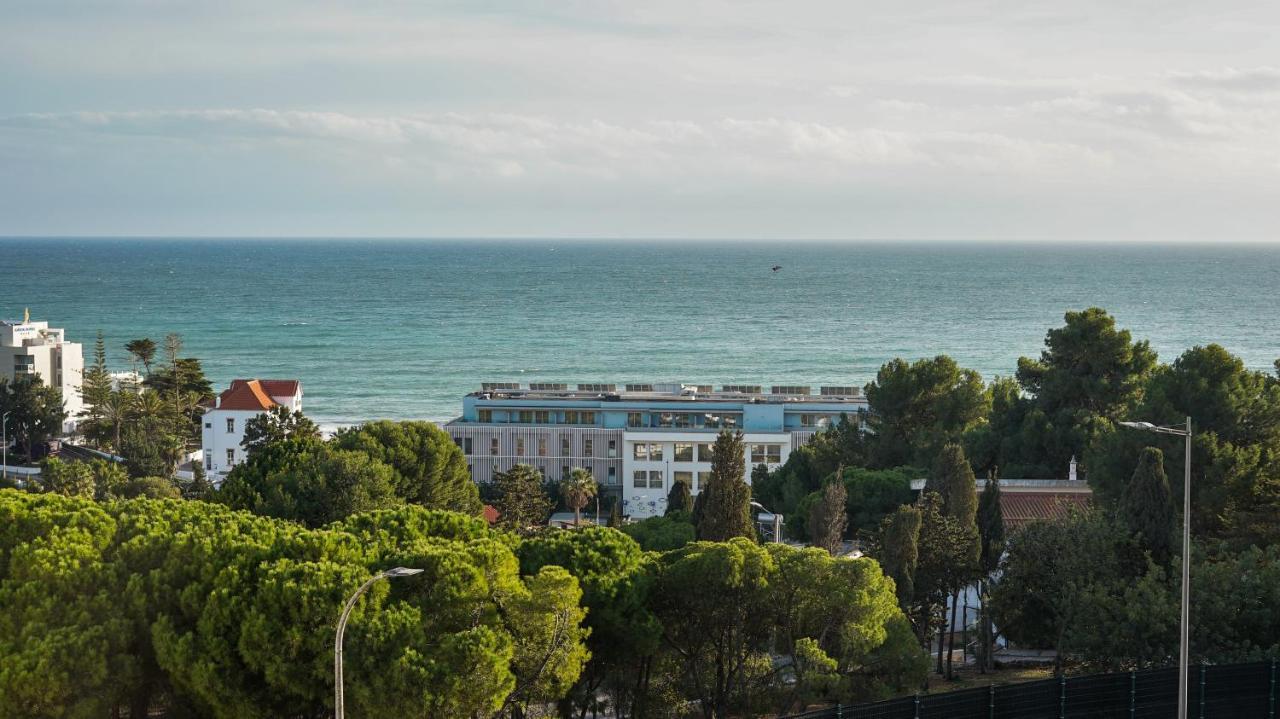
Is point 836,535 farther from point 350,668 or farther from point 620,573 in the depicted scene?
point 350,668

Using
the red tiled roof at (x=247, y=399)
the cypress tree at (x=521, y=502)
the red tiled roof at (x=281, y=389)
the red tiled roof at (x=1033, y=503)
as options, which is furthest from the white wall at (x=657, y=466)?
the red tiled roof at (x=1033, y=503)

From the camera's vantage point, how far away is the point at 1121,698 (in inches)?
926

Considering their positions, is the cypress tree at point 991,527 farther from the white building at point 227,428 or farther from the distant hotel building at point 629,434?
the white building at point 227,428

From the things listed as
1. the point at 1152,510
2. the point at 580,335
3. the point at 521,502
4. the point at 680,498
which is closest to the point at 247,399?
the point at 521,502

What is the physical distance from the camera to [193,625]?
2558 centimetres

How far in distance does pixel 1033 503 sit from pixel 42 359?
7047cm

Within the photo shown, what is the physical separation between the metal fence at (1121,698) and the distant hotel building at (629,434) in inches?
1667

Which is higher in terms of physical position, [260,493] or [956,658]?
[260,493]

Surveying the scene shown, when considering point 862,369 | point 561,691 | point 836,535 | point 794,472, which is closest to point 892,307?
point 862,369

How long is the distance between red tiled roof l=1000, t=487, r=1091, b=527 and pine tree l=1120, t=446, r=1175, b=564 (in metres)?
6.00

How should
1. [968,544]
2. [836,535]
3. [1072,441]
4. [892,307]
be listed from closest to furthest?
[968,544] → [836,535] → [1072,441] → [892,307]

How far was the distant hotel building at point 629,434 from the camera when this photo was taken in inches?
2621

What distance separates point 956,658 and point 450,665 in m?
15.5

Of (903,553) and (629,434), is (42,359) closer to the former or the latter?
(629,434)
